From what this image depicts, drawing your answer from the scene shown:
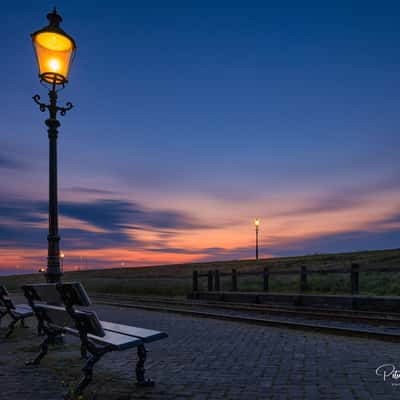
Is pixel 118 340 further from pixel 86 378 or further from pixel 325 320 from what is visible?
pixel 325 320

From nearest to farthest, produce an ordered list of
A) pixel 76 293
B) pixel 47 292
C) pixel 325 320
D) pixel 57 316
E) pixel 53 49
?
pixel 76 293 < pixel 57 316 < pixel 47 292 < pixel 53 49 < pixel 325 320

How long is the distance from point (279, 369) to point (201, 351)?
72.1 inches

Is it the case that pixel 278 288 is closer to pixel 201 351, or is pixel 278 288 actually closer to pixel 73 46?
pixel 201 351

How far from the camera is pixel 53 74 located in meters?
7.68

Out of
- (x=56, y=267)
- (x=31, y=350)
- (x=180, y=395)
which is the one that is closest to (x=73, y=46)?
(x=56, y=267)

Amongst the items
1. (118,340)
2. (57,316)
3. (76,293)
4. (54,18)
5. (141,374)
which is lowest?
(141,374)

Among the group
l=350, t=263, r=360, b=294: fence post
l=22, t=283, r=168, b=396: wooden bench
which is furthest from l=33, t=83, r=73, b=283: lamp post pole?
l=350, t=263, r=360, b=294: fence post

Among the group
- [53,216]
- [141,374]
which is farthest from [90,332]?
[53,216]

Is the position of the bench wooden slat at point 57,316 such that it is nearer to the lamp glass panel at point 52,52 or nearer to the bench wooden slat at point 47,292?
the bench wooden slat at point 47,292

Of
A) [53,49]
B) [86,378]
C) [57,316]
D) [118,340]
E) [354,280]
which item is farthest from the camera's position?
[354,280]

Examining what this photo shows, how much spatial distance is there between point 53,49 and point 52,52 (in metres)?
0.06

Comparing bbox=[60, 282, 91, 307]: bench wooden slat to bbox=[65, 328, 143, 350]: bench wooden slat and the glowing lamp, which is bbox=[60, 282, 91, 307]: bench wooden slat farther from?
the glowing lamp

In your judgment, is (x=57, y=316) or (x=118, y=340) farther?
(x=57, y=316)

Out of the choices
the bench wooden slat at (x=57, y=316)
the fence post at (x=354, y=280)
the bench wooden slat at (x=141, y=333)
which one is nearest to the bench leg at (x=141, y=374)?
the bench wooden slat at (x=141, y=333)
